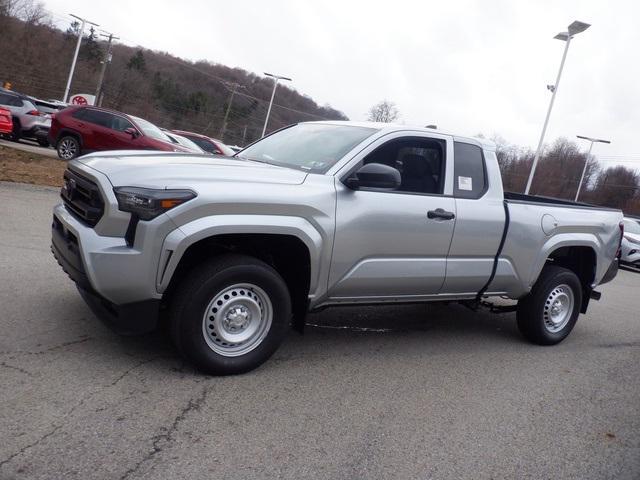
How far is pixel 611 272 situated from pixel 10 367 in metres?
6.05

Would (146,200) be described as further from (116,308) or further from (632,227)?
(632,227)

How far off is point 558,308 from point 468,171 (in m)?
2.06

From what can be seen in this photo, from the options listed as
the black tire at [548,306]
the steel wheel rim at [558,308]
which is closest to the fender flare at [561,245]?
the black tire at [548,306]

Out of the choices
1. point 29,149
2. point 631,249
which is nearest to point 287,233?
point 29,149

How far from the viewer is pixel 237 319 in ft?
13.1

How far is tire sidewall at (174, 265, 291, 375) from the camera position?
374 cm

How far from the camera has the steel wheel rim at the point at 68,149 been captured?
15.2 meters

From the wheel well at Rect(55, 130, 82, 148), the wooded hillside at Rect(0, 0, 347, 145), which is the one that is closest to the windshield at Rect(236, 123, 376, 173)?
the wheel well at Rect(55, 130, 82, 148)

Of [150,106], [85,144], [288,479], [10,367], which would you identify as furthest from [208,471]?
[150,106]

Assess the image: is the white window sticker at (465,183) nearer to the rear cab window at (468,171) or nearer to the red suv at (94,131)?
the rear cab window at (468,171)

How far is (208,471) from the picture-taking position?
2.90m

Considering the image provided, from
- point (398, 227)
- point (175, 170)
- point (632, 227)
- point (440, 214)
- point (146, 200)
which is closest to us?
point (146, 200)

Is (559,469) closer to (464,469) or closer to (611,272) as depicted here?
(464,469)

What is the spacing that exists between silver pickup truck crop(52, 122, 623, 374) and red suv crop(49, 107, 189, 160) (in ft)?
32.2
